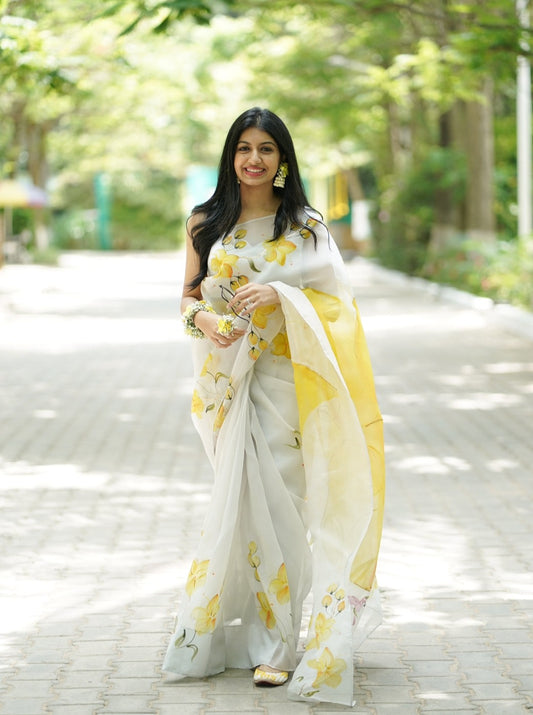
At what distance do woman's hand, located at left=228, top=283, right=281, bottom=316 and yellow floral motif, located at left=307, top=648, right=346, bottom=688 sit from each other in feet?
3.84

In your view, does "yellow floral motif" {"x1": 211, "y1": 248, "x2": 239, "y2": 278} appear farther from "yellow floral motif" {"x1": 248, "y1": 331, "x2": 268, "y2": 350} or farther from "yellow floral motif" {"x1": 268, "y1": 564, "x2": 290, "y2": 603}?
"yellow floral motif" {"x1": 268, "y1": 564, "x2": 290, "y2": 603}

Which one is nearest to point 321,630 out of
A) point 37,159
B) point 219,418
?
point 219,418

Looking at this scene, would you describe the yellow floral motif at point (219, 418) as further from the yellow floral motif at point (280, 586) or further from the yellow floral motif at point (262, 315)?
the yellow floral motif at point (280, 586)

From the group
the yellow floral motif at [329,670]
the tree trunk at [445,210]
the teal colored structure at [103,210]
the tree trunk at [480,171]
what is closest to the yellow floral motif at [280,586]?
the yellow floral motif at [329,670]

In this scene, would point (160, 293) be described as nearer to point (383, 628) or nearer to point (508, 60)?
point (508, 60)

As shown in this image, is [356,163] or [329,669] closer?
[329,669]

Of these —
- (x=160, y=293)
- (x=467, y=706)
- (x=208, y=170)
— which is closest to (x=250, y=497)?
(x=467, y=706)

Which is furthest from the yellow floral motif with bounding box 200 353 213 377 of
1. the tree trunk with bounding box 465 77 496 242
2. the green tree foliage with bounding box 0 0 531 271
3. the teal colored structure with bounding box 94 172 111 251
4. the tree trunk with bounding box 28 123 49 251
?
the teal colored structure with bounding box 94 172 111 251

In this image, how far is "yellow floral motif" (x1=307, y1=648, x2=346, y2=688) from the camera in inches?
174

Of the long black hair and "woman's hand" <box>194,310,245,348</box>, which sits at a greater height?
the long black hair

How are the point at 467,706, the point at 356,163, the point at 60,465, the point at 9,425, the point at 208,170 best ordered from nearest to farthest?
1. the point at 467,706
2. the point at 60,465
3. the point at 9,425
4. the point at 356,163
5. the point at 208,170

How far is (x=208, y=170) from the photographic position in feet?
201

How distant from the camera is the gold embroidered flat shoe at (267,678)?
4.62 m

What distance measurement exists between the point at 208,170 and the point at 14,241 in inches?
850
